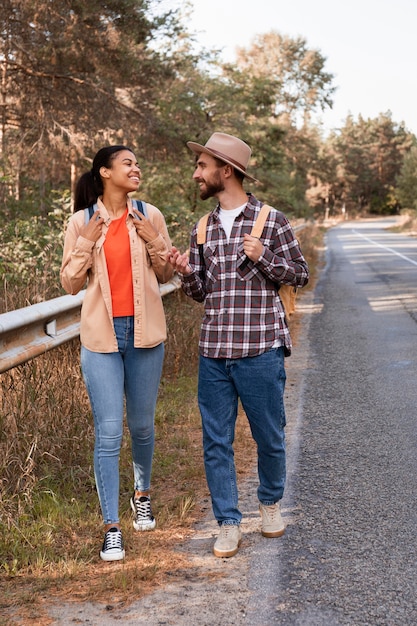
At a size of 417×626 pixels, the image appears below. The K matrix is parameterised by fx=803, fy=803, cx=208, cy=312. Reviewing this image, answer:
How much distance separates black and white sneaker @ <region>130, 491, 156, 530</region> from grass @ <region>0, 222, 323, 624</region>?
0.04 metres

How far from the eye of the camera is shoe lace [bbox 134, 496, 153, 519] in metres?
4.02

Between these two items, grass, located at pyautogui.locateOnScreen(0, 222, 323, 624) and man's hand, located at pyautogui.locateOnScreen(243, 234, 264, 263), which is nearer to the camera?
grass, located at pyautogui.locateOnScreen(0, 222, 323, 624)

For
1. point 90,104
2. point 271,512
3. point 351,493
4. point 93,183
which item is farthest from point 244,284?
point 90,104

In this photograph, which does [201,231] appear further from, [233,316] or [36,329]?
[36,329]

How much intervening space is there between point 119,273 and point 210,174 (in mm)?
630

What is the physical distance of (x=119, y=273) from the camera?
3.78 m

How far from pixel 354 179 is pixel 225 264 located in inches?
4437

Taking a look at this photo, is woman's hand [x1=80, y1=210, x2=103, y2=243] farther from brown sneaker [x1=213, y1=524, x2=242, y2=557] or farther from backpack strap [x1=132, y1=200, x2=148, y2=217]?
brown sneaker [x1=213, y1=524, x2=242, y2=557]

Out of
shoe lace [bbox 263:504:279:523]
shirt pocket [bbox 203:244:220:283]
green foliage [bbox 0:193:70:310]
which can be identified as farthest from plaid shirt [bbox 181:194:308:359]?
green foliage [bbox 0:193:70:310]

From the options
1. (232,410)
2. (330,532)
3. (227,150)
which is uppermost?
(227,150)

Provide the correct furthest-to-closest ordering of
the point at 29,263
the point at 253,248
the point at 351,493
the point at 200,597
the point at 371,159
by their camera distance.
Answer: the point at 371,159 → the point at 29,263 → the point at 351,493 → the point at 253,248 → the point at 200,597

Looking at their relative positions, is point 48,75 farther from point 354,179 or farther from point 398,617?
point 354,179

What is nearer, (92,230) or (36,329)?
(92,230)

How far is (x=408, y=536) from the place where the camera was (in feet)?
12.6
